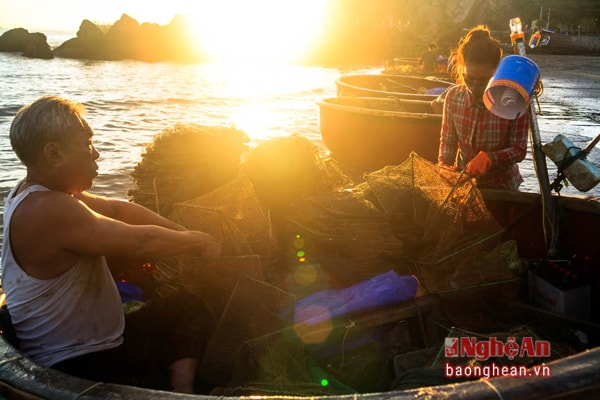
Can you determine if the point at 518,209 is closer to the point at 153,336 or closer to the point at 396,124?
the point at 153,336

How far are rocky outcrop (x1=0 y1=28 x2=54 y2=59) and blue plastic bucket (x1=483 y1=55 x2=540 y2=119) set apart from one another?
62924 millimetres

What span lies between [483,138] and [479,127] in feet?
0.35

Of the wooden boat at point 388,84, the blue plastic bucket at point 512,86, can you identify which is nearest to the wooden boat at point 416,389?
the blue plastic bucket at point 512,86

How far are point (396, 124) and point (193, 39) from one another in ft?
245

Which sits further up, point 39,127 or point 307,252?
point 39,127

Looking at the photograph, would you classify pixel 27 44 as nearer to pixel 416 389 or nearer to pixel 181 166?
pixel 181 166

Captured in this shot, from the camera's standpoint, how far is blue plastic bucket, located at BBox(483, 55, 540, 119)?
304 cm

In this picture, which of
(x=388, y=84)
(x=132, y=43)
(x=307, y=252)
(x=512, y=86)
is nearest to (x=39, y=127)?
(x=307, y=252)

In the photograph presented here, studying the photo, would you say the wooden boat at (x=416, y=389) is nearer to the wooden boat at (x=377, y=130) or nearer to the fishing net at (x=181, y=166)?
the fishing net at (x=181, y=166)

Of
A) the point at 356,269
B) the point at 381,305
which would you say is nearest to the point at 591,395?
the point at 381,305

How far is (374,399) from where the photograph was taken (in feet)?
6.26

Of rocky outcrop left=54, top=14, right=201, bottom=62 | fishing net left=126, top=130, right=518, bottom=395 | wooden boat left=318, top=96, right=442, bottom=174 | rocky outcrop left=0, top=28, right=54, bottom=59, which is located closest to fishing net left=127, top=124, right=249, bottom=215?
fishing net left=126, top=130, right=518, bottom=395

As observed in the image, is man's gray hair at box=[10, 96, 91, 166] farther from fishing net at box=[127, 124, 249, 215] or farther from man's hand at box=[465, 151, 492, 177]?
man's hand at box=[465, 151, 492, 177]

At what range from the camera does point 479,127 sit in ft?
14.3
